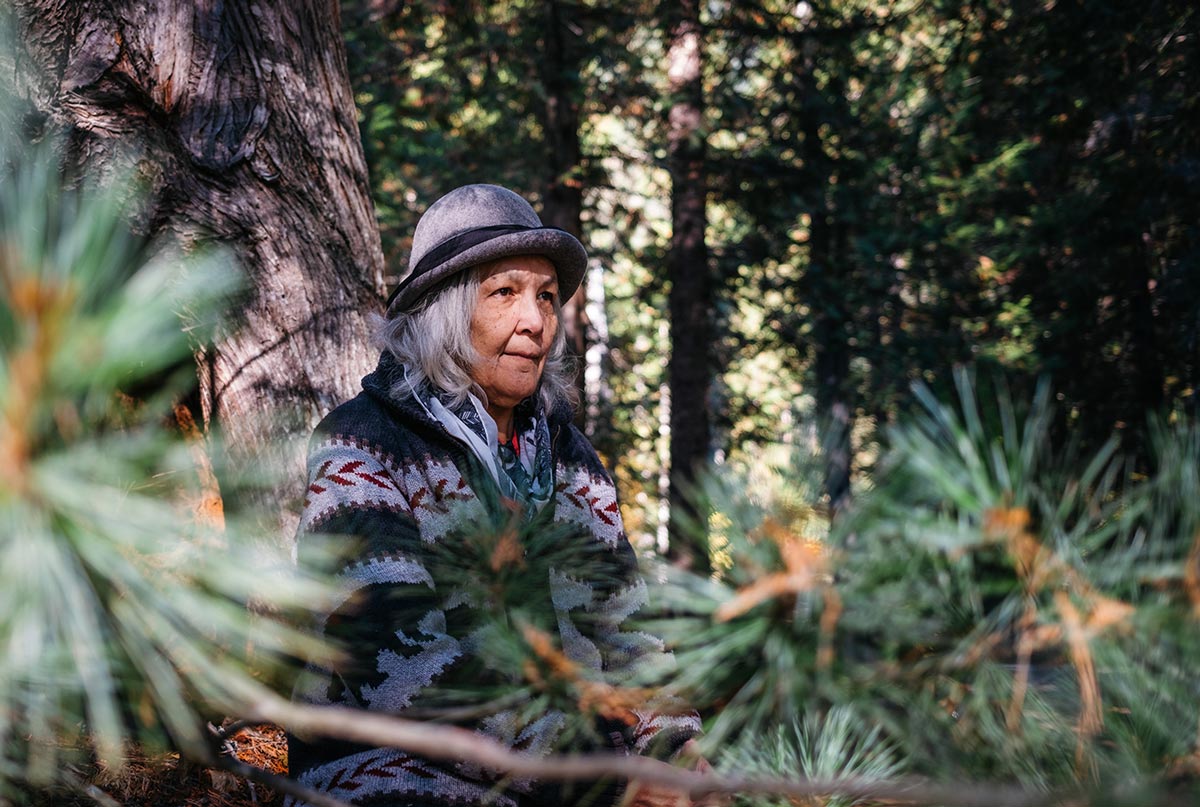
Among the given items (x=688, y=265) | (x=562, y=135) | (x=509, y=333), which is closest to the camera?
(x=509, y=333)

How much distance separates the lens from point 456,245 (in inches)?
91.4

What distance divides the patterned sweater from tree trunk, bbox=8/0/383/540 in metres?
0.42

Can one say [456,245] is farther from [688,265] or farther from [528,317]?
[688,265]

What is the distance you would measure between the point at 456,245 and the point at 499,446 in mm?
548

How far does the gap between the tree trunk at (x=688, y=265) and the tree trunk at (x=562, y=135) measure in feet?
2.94

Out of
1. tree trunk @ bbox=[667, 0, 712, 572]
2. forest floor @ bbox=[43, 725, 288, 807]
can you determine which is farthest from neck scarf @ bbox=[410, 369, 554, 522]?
tree trunk @ bbox=[667, 0, 712, 572]

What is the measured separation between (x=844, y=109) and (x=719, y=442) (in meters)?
3.90

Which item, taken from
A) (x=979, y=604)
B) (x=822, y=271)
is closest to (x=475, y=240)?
(x=979, y=604)

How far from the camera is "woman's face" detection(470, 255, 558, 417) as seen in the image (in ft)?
7.69

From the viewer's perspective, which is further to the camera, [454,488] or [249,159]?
[249,159]

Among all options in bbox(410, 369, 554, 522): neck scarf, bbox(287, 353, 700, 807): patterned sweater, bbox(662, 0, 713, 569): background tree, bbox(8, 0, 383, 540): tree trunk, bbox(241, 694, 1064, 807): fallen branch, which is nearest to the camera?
bbox(241, 694, 1064, 807): fallen branch

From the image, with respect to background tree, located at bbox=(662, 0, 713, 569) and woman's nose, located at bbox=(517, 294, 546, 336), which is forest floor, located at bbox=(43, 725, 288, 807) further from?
background tree, located at bbox=(662, 0, 713, 569)

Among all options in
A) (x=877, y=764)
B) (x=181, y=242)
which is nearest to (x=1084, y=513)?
(x=877, y=764)

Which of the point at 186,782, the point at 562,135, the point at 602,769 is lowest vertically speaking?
the point at 186,782
